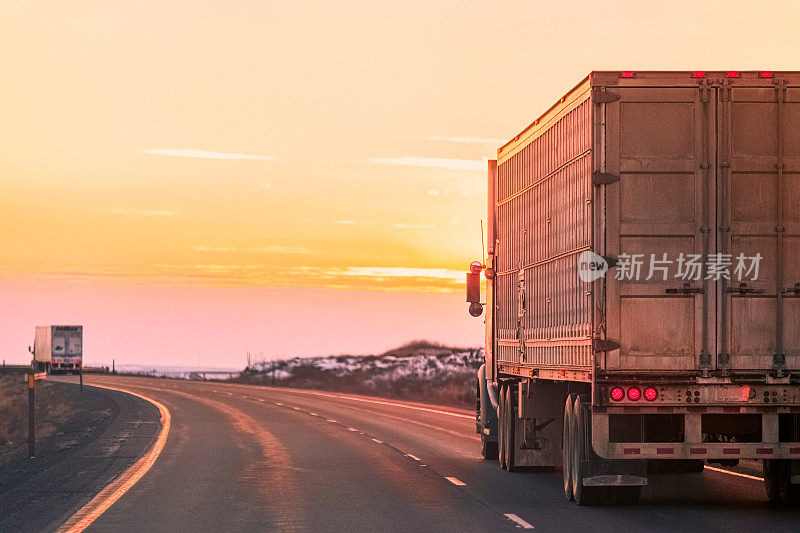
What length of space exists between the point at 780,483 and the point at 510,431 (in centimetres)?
502

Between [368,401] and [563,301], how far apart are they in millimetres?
33801

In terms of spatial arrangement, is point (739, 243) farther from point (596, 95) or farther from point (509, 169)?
point (509, 169)

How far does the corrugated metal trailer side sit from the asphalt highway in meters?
1.69

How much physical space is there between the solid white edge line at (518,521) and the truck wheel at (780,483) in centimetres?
335

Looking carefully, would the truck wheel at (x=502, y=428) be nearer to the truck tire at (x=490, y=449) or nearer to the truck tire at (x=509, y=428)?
the truck tire at (x=509, y=428)

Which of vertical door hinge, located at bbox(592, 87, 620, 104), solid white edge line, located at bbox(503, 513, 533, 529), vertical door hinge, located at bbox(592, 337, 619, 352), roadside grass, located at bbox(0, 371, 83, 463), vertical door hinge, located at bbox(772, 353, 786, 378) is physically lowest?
roadside grass, located at bbox(0, 371, 83, 463)

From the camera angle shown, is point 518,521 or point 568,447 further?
point 568,447

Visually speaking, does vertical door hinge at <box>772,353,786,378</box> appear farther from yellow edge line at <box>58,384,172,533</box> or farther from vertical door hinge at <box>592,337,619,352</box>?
yellow edge line at <box>58,384,172,533</box>

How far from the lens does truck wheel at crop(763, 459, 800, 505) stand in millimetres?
14086

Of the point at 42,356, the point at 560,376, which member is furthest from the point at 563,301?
the point at 42,356

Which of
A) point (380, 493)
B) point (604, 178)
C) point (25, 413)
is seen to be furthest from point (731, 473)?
point (25, 413)

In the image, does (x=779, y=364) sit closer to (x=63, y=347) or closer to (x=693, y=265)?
(x=693, y=265)

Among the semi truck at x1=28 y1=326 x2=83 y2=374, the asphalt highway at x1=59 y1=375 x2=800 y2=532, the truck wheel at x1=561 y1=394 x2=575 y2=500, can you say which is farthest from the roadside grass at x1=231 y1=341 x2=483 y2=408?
the truck wheel at x1=561 y1=394 x2=575 y2=500

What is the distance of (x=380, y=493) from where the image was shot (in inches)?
610
